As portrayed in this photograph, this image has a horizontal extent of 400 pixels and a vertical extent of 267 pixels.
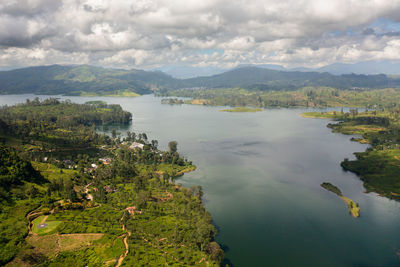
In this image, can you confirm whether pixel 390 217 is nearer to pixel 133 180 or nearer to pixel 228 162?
pixel 228 162

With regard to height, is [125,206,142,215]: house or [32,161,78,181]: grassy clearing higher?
[32,161,78,181]: grassy clearing

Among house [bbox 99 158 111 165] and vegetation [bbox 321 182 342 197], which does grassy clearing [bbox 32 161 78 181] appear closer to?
house [bbox 99 158 111 165]

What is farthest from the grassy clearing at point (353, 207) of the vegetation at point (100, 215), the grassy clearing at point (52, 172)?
the grassy clearing at point (52, 172)

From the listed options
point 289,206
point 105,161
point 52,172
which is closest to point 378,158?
point 289,206

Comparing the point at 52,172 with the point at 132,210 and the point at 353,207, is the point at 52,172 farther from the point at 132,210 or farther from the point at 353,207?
the point at 353,207

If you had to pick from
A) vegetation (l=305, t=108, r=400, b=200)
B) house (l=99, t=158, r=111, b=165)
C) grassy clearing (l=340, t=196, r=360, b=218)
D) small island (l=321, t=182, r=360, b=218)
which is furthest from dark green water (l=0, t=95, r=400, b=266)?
house (l=99, t=158, r=111, b=165)

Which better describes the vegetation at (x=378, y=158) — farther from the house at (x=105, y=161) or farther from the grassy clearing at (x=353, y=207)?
the house at (x=105, y=161)
